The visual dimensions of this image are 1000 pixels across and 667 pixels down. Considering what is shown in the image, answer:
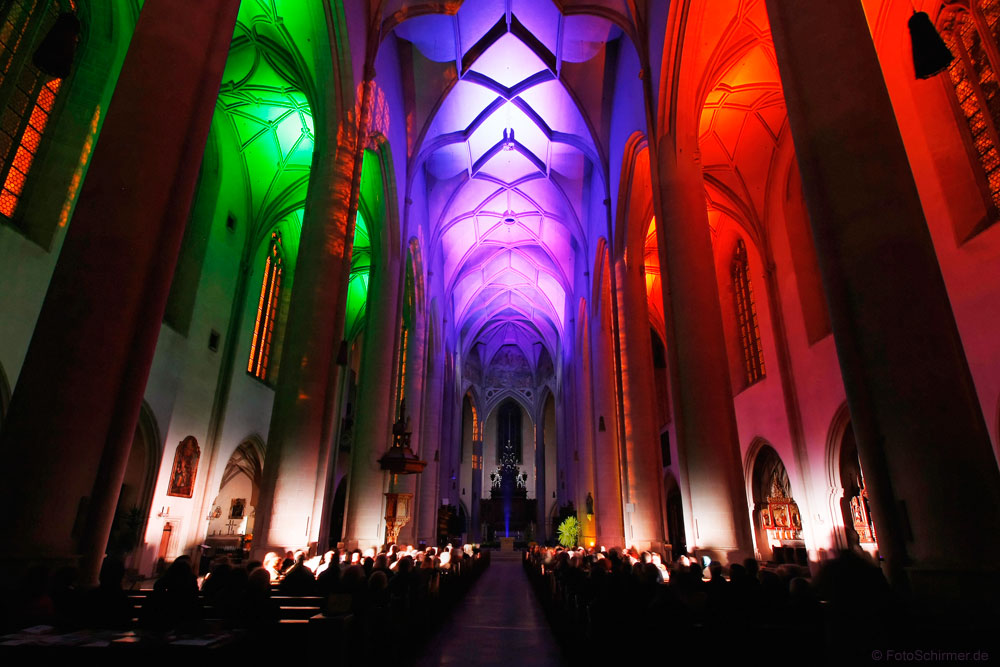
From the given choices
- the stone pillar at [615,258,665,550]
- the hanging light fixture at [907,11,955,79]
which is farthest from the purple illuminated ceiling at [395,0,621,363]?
the hanging light fixture at [907,11,955,79]

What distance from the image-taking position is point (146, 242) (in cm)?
397

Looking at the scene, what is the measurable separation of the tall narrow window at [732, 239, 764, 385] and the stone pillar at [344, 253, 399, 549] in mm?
10402

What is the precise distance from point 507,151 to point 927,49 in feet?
50.9

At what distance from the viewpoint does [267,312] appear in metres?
16.5

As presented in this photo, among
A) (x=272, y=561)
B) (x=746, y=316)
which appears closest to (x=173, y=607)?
(x=272, y=561)

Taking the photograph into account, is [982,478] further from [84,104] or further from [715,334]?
[84,104]

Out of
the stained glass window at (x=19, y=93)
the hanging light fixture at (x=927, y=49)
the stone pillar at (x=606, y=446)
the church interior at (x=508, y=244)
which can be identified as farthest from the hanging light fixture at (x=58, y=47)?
the stone pillar at (x=606, y=446)

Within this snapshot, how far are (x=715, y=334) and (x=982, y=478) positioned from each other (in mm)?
4640

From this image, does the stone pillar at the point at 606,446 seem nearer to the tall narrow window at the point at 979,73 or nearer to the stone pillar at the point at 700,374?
the stone pillar at the point at 700,374

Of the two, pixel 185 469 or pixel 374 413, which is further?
pixel 185 469

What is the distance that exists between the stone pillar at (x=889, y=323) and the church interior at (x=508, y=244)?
2 centimetres

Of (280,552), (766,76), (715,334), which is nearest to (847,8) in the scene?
(715,334)

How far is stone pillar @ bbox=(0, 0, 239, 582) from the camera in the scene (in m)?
3.31

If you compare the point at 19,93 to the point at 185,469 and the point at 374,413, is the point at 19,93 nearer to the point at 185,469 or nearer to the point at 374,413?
the point at 374,413
